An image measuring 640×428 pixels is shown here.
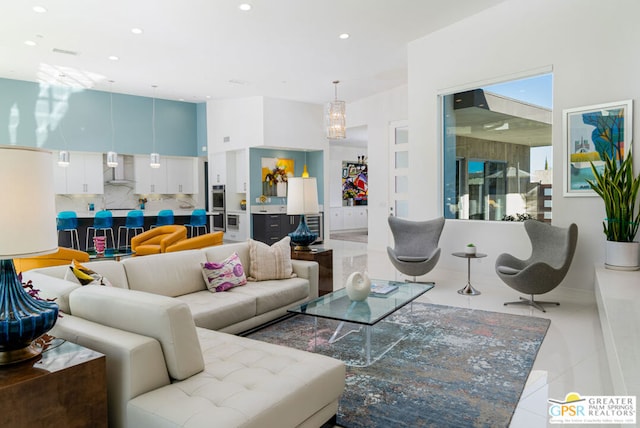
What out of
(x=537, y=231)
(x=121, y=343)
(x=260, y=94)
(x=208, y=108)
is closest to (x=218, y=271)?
(x=121, y=343)

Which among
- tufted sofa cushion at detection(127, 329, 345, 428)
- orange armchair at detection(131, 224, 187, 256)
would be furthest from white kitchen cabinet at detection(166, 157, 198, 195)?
tufted sofa cushion at detection(127, 329, 345, 428)

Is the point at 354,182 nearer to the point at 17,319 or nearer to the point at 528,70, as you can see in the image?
the point at 528,70

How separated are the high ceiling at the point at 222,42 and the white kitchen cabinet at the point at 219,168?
6.22 feet

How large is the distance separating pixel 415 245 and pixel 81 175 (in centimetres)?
823

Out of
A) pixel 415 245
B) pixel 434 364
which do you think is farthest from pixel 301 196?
pixel 434 364

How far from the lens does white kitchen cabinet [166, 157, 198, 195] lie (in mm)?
11250

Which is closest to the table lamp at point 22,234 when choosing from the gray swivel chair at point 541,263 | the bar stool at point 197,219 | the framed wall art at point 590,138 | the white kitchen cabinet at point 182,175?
the gray swivel chair at point 541,263

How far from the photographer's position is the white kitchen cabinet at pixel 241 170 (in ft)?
34.5

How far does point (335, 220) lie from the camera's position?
14.0 metres

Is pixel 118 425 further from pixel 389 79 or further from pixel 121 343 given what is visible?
pixel 389 79

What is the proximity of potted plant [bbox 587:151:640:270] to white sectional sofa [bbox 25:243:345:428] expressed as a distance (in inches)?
146

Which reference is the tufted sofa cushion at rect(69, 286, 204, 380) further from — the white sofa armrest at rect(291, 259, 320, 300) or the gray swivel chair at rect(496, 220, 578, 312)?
the gray swivel chair at rect(496, 220, 578, 312)

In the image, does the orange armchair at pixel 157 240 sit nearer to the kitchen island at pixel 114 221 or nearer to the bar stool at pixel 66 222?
the bar stool at pixel 66 222

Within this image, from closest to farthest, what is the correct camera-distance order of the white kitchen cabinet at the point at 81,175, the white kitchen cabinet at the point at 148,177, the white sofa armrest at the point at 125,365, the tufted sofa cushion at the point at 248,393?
1. the tufted sofa cushion at the point at 248,393
2. the white sofa armrest at the point at 125,365
3. the white kitchen cabinet at the point at 81,175
4. the white kitchen cabinet at the point at 148,177
